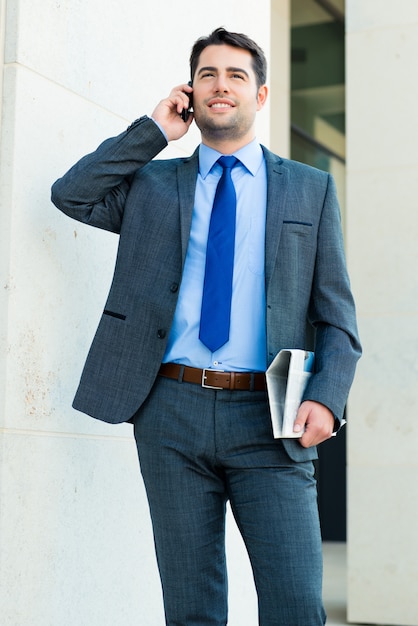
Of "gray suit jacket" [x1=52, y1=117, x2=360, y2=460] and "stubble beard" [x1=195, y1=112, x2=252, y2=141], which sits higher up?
"stubble beard" [x1=195, y1=112, x2=252, y2=141]

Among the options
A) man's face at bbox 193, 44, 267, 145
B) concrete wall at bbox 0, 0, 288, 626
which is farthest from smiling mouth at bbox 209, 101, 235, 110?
concrete wall at bbox 0, 0, 288, 626

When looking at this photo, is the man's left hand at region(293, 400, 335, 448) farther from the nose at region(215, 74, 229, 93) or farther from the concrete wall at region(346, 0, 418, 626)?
the concrete wall at region(346, 0, 418, 626)

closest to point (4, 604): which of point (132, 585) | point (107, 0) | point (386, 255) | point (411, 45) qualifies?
point (132, 585)

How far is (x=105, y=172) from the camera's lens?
10.7 ft

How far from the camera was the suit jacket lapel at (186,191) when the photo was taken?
320 cm

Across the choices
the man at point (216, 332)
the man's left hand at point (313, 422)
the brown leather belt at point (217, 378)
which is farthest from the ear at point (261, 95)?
the man's left hand at point (313, 422)

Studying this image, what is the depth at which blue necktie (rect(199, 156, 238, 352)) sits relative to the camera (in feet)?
A: 10.1

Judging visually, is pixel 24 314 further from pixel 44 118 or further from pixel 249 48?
pixel 249 48

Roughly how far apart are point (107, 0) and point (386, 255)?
3600 mm

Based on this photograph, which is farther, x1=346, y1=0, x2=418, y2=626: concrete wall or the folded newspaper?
x1=346, y1=0, x2=418, y2=626: concrete wall

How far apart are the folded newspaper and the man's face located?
77 cm

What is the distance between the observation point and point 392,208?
7230 mm

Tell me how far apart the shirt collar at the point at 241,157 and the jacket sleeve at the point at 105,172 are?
0.14 metres

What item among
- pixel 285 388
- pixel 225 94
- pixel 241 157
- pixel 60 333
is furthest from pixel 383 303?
pixel 285 388
